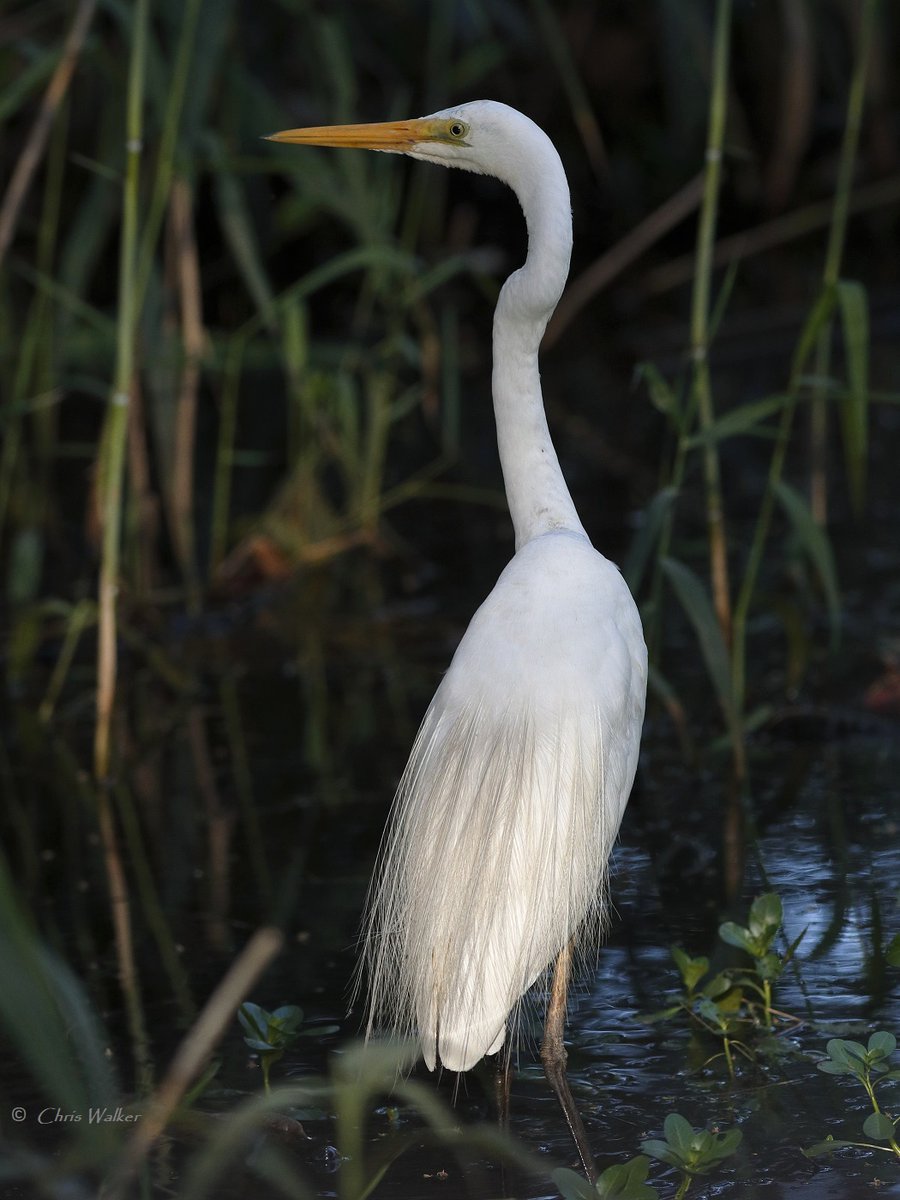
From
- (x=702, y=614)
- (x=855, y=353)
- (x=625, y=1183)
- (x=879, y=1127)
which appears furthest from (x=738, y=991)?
(x=855, y=353)

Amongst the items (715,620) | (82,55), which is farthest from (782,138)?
(715,620)

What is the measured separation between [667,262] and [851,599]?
15.3ft

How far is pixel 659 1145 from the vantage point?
5.65 feet

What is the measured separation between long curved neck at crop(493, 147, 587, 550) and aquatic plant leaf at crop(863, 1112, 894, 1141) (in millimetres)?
936

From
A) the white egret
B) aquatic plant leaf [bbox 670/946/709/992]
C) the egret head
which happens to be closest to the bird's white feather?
the white egret

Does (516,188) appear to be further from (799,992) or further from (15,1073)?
(15,1073)

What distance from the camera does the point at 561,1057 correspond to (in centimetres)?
203

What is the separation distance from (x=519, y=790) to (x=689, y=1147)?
470 mm

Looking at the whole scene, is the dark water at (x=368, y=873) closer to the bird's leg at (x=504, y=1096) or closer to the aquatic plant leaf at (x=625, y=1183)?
the bird's leg at (x=504, y=1096)

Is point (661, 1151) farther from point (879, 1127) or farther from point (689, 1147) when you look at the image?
point (879, 1127)

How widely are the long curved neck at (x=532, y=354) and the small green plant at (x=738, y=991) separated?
2.04 ft

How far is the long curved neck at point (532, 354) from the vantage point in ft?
7.43

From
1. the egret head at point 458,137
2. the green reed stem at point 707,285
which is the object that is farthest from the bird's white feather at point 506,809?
the green reed stem at point 707,285

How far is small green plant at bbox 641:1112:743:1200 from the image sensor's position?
1705mm
